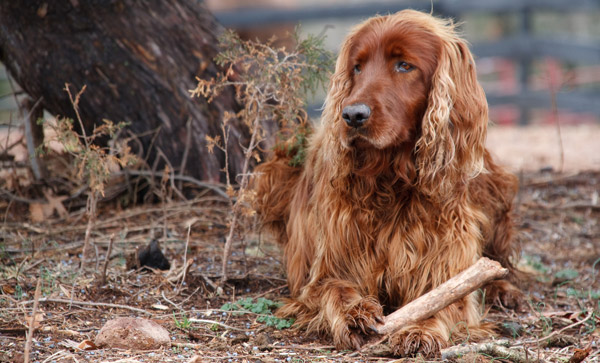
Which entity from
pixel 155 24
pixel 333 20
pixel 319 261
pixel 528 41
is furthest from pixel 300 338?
pixel 528 41

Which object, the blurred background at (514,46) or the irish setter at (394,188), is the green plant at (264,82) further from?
the blurred background at (514,46)

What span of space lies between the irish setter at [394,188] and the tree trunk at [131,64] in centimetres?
146

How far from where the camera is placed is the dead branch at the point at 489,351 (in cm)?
310

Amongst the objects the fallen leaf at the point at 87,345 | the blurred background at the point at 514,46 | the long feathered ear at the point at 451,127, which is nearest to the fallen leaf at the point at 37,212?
the fallen leaf at the point at 87,345

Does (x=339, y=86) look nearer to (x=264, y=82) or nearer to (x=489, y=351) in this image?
(x=264, y=82)

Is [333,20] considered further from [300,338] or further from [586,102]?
[300,338]

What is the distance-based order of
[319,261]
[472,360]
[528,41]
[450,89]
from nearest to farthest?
1. [472,360]
2. [450,89]
3. [319,261]
4. [528,41]

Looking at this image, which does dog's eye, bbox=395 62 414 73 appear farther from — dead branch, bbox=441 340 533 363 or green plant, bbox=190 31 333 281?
dead branch, bbox=441 340 533 363

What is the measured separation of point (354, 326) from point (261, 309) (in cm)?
61

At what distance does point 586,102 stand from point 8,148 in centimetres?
949

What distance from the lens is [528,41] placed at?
41.8 feet

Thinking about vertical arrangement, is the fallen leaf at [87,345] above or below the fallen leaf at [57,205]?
above

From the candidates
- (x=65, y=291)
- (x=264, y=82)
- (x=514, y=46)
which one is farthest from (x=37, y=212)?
(x=514, y=46)

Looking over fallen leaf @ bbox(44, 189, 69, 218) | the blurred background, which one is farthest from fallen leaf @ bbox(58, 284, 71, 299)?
the blurred background
